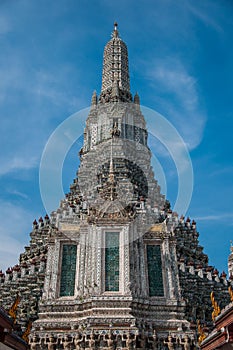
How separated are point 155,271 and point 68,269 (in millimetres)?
6632

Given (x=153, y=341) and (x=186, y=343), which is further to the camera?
(x=153, y=341)

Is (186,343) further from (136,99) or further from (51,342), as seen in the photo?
(136,99)

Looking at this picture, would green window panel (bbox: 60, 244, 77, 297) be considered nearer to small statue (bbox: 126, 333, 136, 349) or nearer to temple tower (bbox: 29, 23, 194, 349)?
temple tower (bbox: 29, 23, 194, 349)

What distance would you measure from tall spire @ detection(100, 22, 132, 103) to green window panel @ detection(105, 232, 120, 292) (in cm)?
3030

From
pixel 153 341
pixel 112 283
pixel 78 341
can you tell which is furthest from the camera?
pixel 112 283

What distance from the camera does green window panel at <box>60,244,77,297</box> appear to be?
28344 millimetres

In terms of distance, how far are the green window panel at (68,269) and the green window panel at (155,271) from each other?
5757 mm

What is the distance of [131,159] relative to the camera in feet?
154

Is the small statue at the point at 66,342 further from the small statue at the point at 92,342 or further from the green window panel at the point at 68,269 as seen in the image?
the green window panel at the point at 68,269

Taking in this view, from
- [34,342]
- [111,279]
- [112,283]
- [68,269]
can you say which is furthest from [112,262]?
[34,342]

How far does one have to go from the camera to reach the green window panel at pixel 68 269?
2834cm

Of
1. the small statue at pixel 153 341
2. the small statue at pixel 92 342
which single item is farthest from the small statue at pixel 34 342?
the small statue at pixel 153 341

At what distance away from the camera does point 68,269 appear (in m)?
29.2

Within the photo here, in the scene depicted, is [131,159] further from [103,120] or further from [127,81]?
[127,81]
